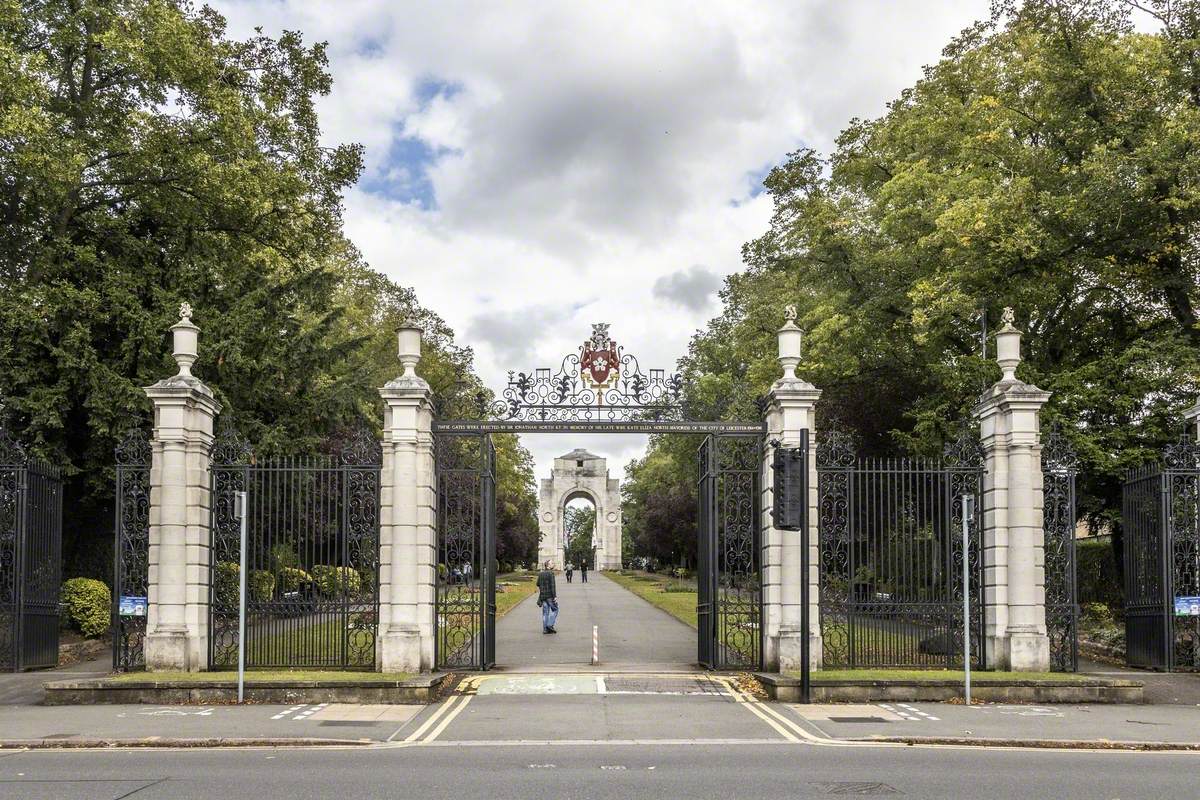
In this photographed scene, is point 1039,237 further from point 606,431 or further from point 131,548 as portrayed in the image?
point 131,548

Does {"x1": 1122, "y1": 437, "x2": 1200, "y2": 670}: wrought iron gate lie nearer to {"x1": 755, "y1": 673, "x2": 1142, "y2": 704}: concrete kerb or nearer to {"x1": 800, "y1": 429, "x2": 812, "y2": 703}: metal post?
{"x1": 755, "y1": 673, "x2": 1142, "y2": 704}: concrete kerb

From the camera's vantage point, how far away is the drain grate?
29.0 feet

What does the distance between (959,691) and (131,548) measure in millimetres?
11566

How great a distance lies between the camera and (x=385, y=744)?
1165cm

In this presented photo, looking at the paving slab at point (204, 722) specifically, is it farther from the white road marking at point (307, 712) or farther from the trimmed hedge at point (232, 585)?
the trimmed hedge at point (232, 585)

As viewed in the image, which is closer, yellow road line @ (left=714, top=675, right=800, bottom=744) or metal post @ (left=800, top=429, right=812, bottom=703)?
yellow road line @ (left=714, top=675, right=800, bottom=744)

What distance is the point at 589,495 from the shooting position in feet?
361

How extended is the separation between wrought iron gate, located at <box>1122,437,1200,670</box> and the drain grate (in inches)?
401

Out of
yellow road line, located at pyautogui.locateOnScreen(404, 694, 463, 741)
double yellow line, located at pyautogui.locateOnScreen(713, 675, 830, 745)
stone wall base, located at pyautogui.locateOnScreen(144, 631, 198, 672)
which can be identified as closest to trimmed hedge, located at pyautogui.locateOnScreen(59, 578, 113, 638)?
stone wall base, located at pyautogui.locateOnScreen(144, 631, 198, 672)

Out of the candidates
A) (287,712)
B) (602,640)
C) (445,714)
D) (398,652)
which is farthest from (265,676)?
(602,640)

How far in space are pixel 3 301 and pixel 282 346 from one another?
5598mm

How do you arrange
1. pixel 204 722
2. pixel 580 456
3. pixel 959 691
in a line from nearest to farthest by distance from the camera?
1. pixel 204 722
2. pixel 959 691
3. pixel 580 456

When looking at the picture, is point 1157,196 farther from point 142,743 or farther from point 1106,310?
point 142,743

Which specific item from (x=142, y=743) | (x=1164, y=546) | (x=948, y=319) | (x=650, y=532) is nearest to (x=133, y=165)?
(x=142, y=743)
